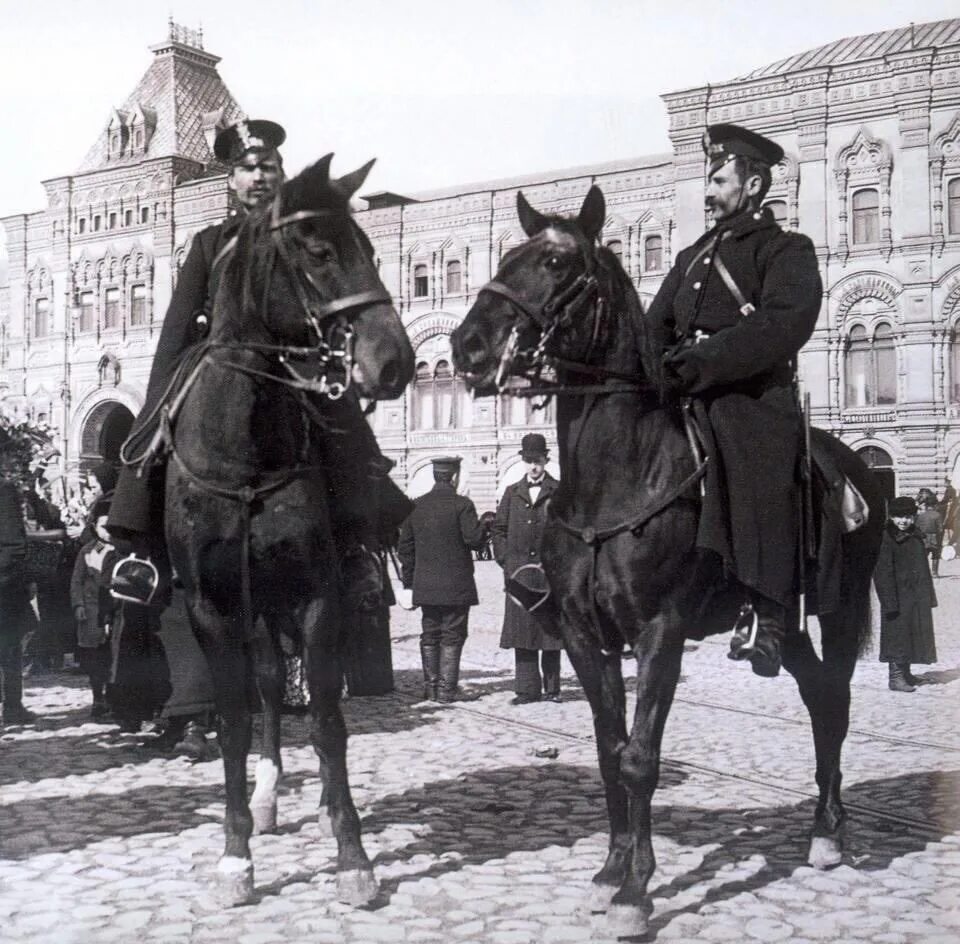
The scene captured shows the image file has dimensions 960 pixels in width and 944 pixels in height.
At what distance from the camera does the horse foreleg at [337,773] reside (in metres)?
4.70

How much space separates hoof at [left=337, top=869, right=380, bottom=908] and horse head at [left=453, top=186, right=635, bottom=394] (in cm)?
174

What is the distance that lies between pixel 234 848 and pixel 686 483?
6.66 ft

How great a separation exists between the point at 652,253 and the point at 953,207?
347 inches

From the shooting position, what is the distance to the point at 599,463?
4742 mm

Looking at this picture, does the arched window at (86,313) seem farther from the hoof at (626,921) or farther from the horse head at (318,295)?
the hoof at (626,921)

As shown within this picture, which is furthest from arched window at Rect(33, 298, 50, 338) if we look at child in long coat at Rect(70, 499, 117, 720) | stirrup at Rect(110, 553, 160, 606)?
stirrup at Rect(110, 553, 160, 606)

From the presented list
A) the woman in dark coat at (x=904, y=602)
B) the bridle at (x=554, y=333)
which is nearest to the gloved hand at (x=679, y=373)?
the bridle at (x=554, y=333)

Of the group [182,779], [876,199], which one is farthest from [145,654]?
[876,199]

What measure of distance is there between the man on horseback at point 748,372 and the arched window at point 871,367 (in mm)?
29003

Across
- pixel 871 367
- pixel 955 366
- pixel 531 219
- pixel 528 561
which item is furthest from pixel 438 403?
pixel 531 219

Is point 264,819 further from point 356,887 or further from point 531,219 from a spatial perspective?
point 531,219

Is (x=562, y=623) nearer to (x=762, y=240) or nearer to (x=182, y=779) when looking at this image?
(x=762, y=240)

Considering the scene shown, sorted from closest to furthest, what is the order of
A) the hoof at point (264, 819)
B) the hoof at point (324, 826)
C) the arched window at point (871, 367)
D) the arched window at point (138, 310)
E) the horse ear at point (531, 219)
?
the horse ear at point (531, 219)
the hoof at point (324, 826)
the hoof at point (264, 819)
the arched window at point (138, 310)
the arched window at point (871, 367)

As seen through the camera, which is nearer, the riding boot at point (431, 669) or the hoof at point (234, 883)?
the hoof at point (234, 883)
